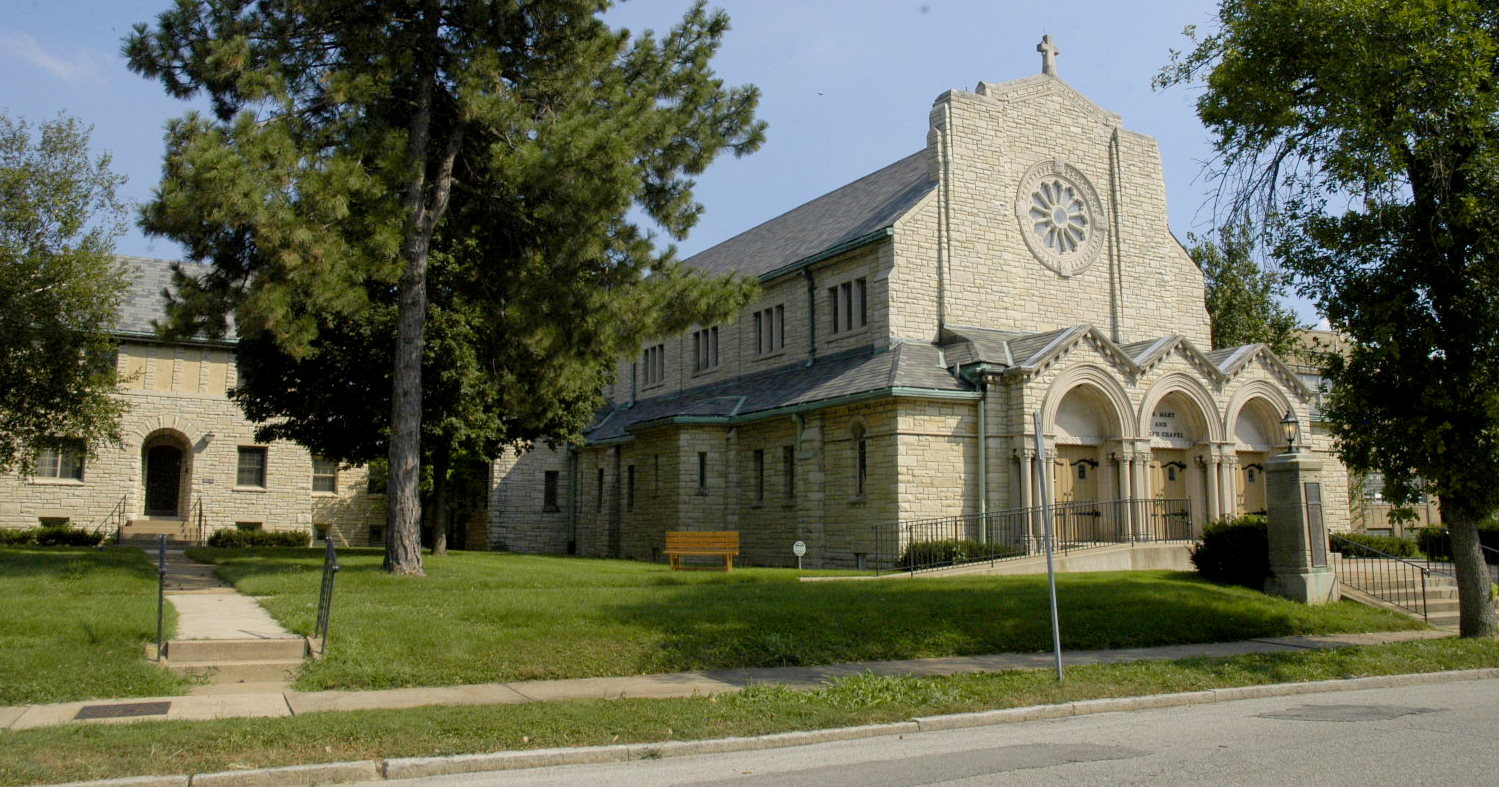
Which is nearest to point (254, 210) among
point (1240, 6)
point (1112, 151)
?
point (1240, 6)

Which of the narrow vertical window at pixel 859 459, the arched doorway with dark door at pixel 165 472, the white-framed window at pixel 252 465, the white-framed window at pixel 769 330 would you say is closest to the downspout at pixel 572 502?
the white-framed window at pixel 769 330

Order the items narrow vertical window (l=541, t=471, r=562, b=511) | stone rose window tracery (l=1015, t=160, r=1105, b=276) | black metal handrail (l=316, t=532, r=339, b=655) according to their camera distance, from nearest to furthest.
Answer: black metal handrail (l=316, t=532, r=339, b=655)
stone rose window tracery (l=1015, t=160, r=1105, b=276)
narrow vertical window (l=541, t=471, r=562, b=511)

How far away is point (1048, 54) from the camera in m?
31.2

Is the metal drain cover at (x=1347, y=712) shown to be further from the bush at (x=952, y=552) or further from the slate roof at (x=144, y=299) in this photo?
the slate roof at (x=144, y=299)

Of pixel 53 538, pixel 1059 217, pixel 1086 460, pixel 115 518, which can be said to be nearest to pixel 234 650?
pixel 1086 460

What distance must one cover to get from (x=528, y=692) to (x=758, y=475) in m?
20.0

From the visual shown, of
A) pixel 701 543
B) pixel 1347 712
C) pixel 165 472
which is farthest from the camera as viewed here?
pixel 165 472

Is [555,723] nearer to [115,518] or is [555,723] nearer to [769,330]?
[769,330]

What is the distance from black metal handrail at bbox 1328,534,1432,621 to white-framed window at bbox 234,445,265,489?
119 ft

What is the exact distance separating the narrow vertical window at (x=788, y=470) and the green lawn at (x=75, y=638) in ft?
52.3

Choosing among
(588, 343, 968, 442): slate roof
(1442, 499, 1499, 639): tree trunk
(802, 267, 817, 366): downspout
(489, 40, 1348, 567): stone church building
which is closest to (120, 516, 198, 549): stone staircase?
(588, 343, 968, 442): slate roof

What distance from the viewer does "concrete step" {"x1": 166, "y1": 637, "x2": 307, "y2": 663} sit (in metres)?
11.0

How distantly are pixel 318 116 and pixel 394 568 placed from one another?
8.28 m

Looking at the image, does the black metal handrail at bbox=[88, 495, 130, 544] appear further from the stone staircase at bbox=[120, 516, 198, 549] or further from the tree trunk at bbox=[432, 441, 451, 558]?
the tree trunk at bbox=[432, 441, 451, 558]
